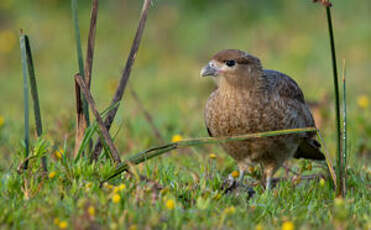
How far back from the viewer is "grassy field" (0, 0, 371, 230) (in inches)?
113

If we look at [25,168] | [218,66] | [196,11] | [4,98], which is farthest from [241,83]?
[196,11]

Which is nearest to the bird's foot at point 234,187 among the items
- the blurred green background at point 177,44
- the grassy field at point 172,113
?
the grassy field at point 172,113

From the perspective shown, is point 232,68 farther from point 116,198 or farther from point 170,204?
point 116,198

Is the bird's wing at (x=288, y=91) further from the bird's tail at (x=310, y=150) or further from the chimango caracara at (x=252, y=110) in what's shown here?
the bird's tail at (x=310, y=150)

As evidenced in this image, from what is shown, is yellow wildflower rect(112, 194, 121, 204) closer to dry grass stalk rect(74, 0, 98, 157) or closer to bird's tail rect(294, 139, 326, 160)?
dry grass stalk rect(74, 0, 98, 157)

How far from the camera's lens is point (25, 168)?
3305mm

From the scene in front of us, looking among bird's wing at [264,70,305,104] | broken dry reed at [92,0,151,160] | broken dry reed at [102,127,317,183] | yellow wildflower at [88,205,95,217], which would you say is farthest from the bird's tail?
yellow wildflower at [88,205,95,217]

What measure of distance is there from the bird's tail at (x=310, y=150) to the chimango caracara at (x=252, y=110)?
110mm

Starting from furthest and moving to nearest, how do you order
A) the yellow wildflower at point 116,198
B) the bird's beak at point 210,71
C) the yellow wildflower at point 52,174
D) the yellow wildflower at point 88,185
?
the bird's beak at point 210,71 → the yellow wildflower at point 52,174 → the yellow wildflower at point 88,185 → the yellow wildflower at point 116,198

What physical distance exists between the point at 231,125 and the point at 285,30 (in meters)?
7.28

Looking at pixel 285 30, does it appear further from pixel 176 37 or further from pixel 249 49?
pixel 176 37

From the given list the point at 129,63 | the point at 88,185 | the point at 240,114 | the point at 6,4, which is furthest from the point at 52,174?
the point at 6,4

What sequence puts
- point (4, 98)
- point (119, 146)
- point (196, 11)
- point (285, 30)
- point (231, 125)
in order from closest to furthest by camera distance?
point (231, 125) → point (119, 146) → point (4, 98) → point (285, 30) → point (196, 11)

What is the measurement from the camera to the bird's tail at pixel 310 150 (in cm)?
434
